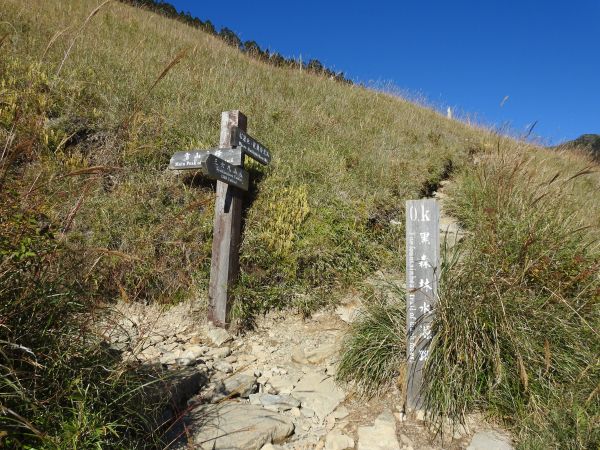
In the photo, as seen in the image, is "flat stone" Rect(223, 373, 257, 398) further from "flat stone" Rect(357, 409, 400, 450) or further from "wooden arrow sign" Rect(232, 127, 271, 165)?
"wooden arrow sign" Rect(232, 127, 271, 165)

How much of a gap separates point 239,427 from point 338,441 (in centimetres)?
79

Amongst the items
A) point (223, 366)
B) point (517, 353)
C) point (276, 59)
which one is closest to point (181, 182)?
point (223, 366)

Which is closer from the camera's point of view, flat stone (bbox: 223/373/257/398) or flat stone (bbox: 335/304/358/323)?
flat stone (bbox: 223/373/257/398)

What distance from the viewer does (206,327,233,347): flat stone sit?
14.9 feet

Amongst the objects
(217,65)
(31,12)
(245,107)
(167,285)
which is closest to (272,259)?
(167,285)

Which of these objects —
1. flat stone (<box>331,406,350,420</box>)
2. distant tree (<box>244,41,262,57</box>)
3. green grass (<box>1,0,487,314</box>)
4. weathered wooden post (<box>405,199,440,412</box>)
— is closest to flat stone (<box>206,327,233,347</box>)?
green grass (<box>1,0,487,314</box>)

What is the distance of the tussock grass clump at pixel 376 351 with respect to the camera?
3.74 m

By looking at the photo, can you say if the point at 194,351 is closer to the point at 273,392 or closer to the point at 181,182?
the point at 273,392

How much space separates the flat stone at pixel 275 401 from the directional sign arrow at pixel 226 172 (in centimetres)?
220

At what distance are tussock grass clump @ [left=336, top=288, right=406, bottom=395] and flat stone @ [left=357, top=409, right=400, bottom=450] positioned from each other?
0.33 m

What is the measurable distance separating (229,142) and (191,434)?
3394 millimetres

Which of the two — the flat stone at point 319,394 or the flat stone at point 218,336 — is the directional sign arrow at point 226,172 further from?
the flat stone at point 319,394

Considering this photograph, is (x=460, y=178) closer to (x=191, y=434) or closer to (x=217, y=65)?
(x=217, y=65)

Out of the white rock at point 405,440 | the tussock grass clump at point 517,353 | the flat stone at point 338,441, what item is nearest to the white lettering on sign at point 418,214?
the tussock grass clump at point 517,353
